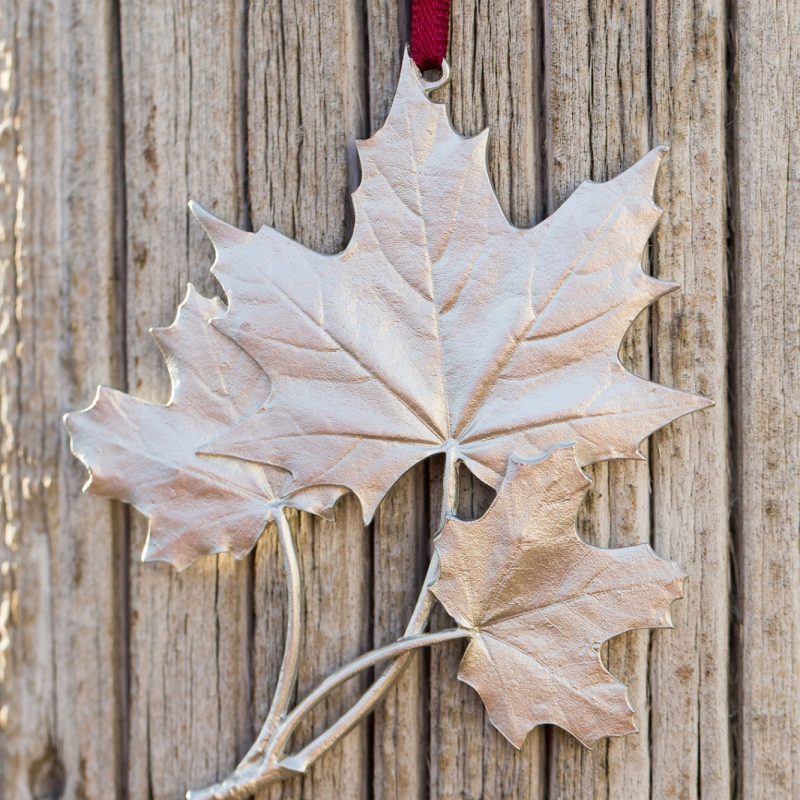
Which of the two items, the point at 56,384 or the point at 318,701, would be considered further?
the point at 56,384

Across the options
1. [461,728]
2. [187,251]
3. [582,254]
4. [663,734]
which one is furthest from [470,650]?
[187,251]

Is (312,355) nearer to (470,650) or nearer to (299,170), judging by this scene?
(299,170)

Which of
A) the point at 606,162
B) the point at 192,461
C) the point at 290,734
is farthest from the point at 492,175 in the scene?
the point at 290,734

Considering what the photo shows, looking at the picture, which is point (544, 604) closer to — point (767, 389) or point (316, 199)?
point (767, 389)

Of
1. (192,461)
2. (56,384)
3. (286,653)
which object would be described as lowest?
(286,653)

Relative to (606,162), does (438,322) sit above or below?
below

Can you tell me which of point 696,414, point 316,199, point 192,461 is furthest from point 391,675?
point 316,199

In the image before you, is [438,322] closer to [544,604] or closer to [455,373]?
[455,373]

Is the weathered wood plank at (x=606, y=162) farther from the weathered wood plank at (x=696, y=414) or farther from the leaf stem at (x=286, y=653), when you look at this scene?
the leaf stem at (x=286, y=653)
